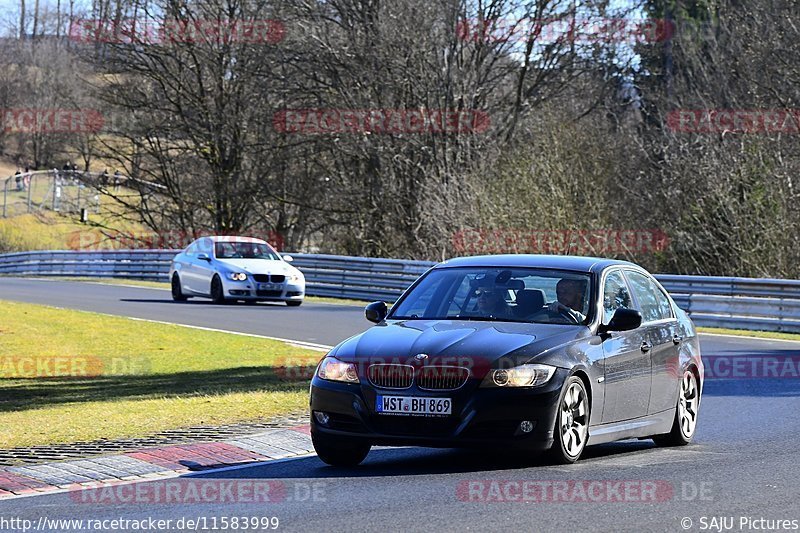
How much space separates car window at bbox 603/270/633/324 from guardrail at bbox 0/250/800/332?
12973 millimetres

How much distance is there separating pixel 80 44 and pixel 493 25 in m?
14.2

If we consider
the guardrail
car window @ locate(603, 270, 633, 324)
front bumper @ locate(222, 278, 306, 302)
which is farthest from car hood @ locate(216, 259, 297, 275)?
car window @ locate(603, 270, 633, 324)

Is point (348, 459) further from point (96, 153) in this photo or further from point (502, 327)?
point (96, 153)

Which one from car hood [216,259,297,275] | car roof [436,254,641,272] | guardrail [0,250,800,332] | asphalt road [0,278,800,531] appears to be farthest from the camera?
car hood [216,259,297,275]

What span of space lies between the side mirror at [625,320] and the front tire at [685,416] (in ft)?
4.17

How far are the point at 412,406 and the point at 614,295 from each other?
2237 mm

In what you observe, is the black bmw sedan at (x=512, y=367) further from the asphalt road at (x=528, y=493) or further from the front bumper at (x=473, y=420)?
the asphalt road at (x=528, y=493)

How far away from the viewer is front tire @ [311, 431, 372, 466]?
9000mm

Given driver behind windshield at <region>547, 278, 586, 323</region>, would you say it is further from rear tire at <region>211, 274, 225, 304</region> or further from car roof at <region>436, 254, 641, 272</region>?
rear tire at <region>211, 274, 225, 304</region>

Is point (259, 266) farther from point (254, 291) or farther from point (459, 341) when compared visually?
point (459, 341)

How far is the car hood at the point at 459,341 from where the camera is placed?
872 cm

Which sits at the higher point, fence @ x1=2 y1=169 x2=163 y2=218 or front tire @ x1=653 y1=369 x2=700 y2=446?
fence @ x1=2 y1=169 x2=163 y2=218

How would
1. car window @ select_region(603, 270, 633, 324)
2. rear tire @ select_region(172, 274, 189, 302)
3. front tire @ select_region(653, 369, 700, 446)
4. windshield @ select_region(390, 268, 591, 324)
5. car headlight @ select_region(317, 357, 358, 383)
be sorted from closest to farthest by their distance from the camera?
1. car headlight @ select_region(317, 357, 358, 383)
2. windshield @ select_region(390, 268, 591, 324)
3. car window @ select_region(603, 270, 633, 324)
4. front tire @ select_region(653, 369, 700, 446)
5. rear tire @ select_region(172, 274, 189, 302)

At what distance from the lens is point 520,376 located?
28.4ft
